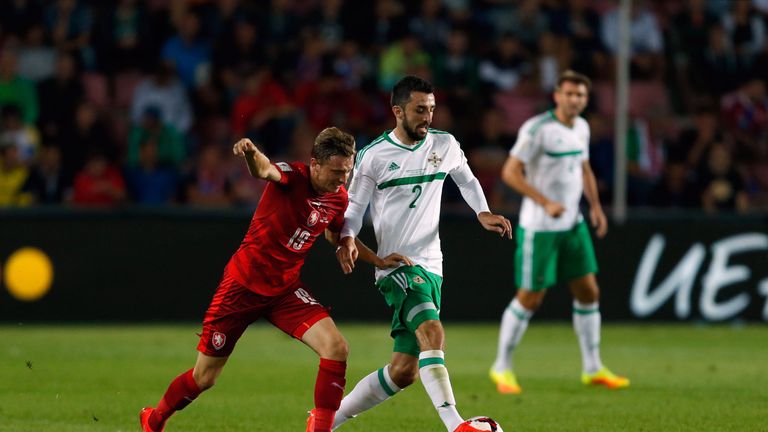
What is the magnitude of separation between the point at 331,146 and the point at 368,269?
829cm

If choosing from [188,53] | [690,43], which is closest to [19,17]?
[188,53]

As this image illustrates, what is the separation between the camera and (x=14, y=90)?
16375 millimetres

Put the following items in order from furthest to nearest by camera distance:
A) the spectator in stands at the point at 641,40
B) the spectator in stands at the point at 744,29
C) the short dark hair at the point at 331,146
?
the spectator in stands at the point at 744,29 → the spectator in stands at the point at 641,40 → the short dark hair at the point at 331,146

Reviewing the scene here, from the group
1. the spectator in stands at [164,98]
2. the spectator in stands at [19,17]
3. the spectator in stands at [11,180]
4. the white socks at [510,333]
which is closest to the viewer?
the white socks at [510,333]

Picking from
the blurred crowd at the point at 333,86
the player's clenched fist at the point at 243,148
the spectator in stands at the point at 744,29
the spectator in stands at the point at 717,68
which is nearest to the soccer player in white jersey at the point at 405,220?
the player's clenched fist at the point at 243,148

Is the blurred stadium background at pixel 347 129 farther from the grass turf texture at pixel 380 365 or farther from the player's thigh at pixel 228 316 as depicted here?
the player's thigh at pixel 228 316

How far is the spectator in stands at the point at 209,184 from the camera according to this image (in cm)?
1584

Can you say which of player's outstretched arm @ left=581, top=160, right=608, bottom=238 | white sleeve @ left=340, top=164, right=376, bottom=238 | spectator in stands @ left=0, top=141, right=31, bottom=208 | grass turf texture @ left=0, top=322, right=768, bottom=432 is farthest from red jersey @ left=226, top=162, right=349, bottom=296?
spectator in stands @ left=0, top=141, right=31, bottom=208

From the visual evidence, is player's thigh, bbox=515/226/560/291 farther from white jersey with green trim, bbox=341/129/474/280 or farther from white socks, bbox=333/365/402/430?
white socks, bbox=333/365/402/430

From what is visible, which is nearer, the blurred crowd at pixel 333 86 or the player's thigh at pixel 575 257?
the player's thigh at pixel 575 257

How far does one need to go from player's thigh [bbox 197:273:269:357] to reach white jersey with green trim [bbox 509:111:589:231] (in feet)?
12.6

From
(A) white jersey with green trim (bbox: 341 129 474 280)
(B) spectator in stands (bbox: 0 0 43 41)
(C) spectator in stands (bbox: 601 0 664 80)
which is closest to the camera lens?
(A) white jersey with green trim (bbox: 341 129 474 280)

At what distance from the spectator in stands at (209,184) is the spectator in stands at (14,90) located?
7.42 feet

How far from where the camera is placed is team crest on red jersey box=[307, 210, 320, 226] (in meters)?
→ 7.04
